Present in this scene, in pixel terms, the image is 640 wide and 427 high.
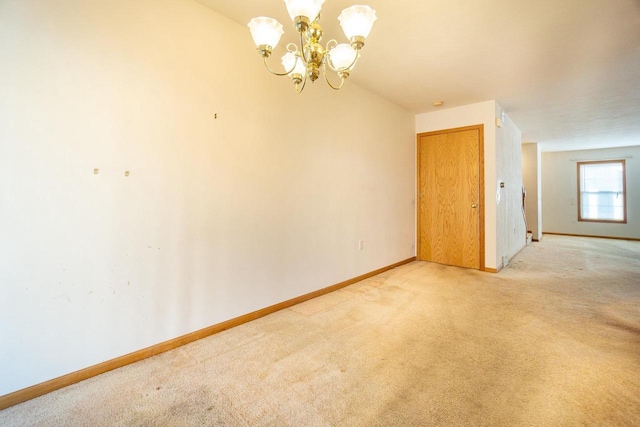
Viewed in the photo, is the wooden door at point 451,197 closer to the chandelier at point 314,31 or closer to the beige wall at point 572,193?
the chandelier at point 314,31

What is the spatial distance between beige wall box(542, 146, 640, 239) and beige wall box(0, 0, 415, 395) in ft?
28.1

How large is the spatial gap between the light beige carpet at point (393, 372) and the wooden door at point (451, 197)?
1.43 metres

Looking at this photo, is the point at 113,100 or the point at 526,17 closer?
the point at 113,100

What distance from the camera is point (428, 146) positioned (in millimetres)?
4703

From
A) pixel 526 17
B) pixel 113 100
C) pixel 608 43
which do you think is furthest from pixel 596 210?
pixel 113 100

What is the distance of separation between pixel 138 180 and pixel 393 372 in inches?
81.8

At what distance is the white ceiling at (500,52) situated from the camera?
6.91 feet

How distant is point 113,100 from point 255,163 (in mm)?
1061

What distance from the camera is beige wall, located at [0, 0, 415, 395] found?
4.86 feet

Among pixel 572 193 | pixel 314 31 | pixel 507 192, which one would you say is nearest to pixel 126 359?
pixel 314 31

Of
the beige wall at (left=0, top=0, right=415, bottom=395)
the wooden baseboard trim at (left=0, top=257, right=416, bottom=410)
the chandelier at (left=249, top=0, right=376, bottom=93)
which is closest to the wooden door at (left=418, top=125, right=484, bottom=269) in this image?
the beige wall at (left=0, top=0, right=415, bottom=395)

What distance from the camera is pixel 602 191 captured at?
7.46 meters

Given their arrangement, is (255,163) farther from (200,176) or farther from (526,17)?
(526,17)

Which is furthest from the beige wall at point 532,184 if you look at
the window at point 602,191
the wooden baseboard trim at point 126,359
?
the wooden baseboard trim at point 126,359
